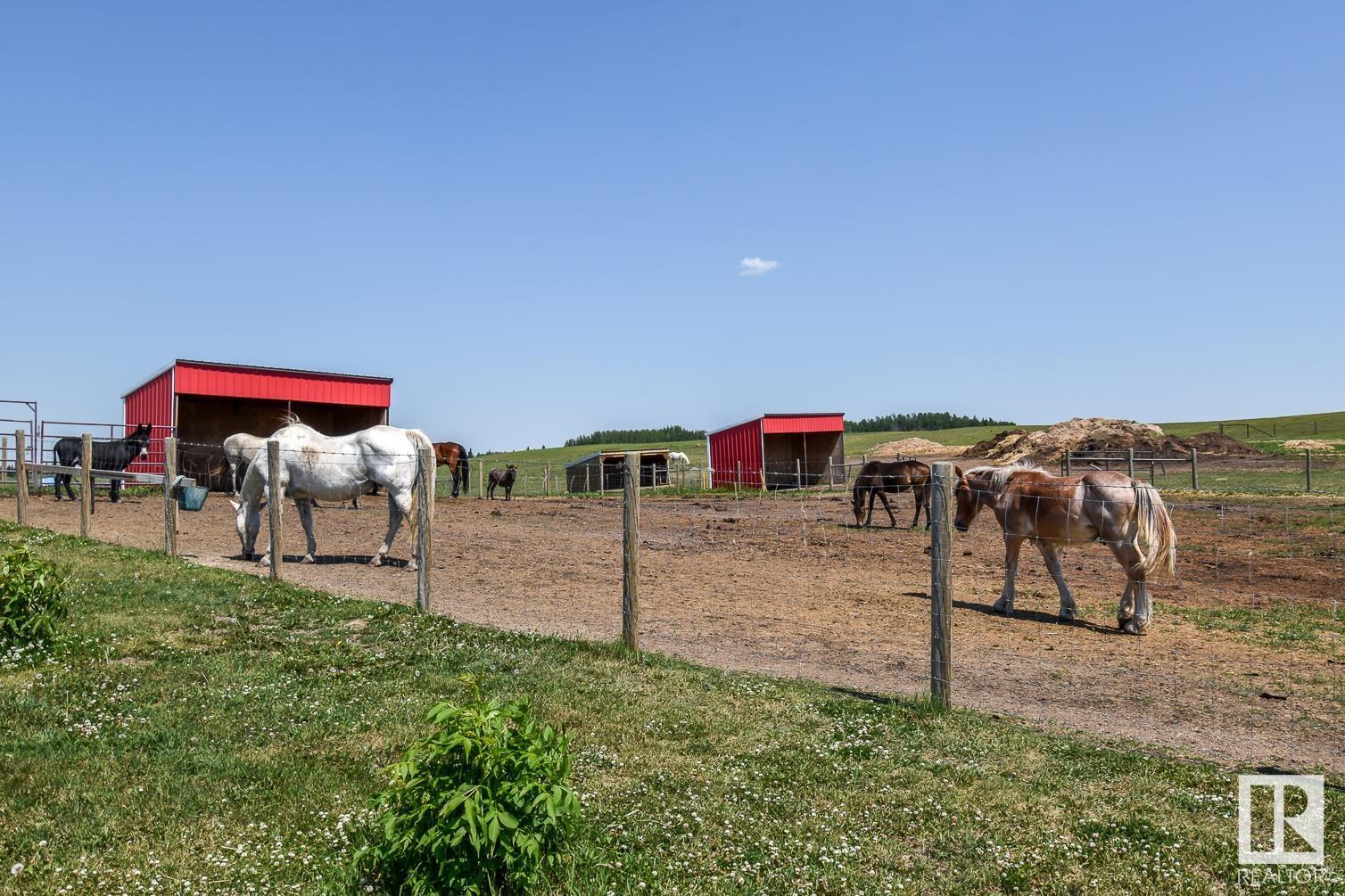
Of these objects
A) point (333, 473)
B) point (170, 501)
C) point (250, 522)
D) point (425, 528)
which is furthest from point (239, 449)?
point (425, 528)

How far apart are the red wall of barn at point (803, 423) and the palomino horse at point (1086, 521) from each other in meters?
26.1

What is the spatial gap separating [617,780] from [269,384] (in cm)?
2686

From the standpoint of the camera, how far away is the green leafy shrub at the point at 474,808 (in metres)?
3.72

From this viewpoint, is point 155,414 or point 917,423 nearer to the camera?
point 155,414

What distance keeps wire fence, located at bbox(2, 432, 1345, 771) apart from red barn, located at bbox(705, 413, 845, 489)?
1740cm

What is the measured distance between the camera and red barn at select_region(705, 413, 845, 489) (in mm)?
38969

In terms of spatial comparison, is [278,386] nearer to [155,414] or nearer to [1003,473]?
[155,414]

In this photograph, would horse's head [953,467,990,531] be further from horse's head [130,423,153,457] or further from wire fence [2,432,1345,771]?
horse's head [130,423,153,457]

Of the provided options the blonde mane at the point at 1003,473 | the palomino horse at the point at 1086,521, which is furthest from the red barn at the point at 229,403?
the palomino horse at the point at 1086,521

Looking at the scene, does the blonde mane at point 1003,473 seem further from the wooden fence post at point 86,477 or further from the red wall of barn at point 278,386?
the red wall of barn at point 278,386

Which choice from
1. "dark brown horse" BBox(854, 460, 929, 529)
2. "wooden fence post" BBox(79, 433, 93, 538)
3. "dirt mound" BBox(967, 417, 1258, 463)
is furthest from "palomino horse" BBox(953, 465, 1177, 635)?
"dirt mound" BBox(967, 417, 1258, 463)

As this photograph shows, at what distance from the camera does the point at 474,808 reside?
3672mm

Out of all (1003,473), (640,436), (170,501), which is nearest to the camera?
(1003,473)

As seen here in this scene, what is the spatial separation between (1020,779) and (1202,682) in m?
3.59
